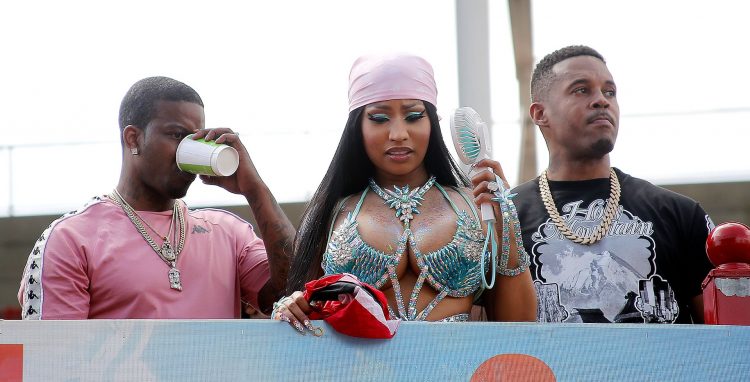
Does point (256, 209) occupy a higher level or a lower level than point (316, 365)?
higher

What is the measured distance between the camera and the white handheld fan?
9.77ft

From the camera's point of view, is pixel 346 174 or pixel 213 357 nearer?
pixel 213 357

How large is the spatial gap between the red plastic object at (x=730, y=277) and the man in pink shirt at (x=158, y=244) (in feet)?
4.53

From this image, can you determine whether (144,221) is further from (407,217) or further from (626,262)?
(626,262)

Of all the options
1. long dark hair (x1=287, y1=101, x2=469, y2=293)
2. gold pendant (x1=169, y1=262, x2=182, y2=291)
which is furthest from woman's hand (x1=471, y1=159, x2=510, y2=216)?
gold pendant (x1=169, y1=262, x2=182, y2=291)

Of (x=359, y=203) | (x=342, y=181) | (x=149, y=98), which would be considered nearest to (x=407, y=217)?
(x=359, y=203)

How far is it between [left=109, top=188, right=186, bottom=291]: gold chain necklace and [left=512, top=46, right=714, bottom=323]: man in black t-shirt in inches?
45.5

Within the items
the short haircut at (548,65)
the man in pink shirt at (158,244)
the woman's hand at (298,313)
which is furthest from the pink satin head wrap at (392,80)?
the short haircut at (548,65)

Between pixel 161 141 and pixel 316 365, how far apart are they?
3.78ft

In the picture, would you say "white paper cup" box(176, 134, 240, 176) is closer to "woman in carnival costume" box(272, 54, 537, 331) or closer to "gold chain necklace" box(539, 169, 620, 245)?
Answer: "woman in carnival costume" box(272, 54, 537, 331)

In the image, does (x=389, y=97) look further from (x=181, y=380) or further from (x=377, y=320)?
(x=181, y=380)

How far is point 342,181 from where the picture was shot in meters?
3.33

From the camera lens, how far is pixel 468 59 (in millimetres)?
6723

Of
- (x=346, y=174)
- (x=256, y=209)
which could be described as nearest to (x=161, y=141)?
(x=256, y=209)
